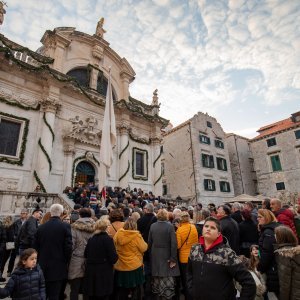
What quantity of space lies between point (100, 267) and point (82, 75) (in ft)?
62.5

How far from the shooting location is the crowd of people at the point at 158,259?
2.46 m

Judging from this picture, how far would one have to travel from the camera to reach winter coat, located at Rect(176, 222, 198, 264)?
460cm

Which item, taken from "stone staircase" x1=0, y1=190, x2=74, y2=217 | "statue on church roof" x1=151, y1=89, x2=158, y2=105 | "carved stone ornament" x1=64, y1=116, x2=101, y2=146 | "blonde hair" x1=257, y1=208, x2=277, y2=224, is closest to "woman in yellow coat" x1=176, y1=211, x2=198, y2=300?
"blonde hair" x1=257, y1=208, x2=277, y2=224

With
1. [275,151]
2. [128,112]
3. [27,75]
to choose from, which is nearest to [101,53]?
[128,112]

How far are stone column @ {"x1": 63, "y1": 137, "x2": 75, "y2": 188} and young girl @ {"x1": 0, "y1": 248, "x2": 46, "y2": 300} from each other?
12730mm

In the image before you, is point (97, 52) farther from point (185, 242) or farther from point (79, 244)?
point (185, 242)

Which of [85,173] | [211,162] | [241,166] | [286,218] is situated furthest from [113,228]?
[241,166]

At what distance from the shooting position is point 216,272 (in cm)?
238

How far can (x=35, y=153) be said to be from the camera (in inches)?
565

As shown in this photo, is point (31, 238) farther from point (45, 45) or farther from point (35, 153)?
point (45, 45)

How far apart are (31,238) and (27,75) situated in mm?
13381

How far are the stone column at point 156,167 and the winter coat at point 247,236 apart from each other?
15843 mm

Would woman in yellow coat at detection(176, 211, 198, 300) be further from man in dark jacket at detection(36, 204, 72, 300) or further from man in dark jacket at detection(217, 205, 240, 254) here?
man in dark jacket at detection(36, 204, 72, 300)

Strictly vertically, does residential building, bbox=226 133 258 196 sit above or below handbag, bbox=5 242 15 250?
above
